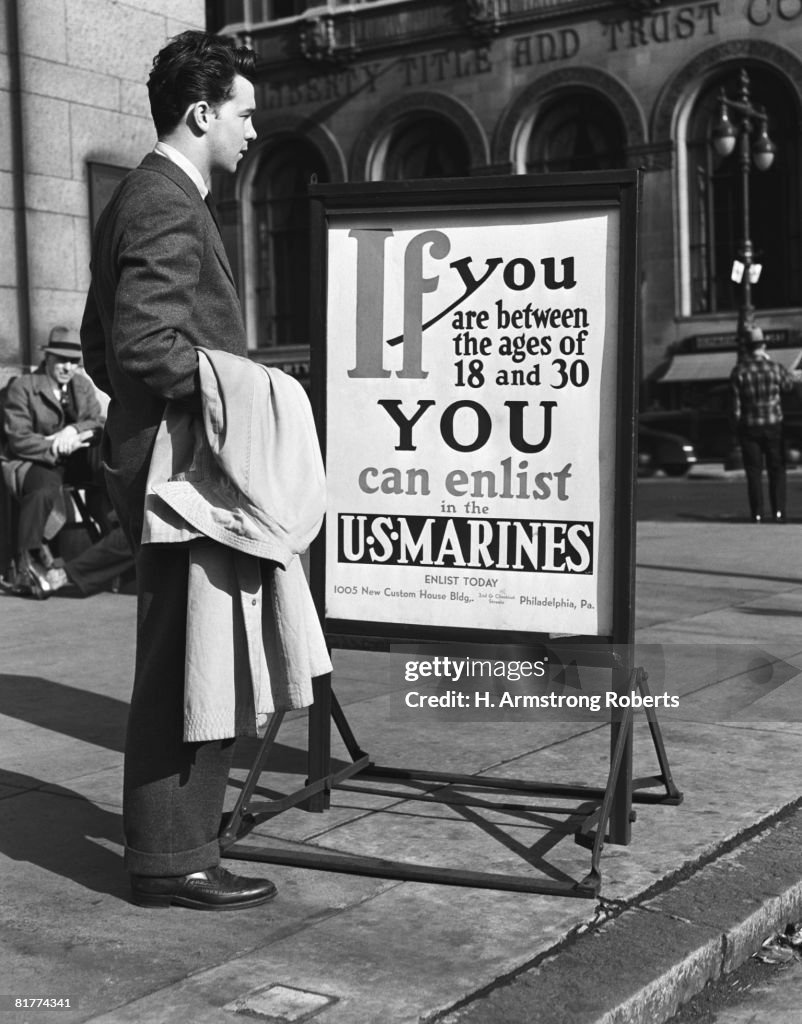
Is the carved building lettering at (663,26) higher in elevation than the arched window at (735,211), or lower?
higher

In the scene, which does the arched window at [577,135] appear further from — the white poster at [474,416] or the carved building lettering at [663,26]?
the white poster at [474,416]

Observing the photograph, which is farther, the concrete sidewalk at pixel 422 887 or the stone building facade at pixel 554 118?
the stone building facade at pixel 554 118

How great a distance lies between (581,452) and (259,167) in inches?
1464

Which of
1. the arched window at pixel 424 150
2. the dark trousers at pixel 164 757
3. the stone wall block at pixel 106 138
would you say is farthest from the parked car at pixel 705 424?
the dark trousers at pixel 164 757

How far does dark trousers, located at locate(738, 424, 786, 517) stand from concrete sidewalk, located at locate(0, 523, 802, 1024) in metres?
8.17

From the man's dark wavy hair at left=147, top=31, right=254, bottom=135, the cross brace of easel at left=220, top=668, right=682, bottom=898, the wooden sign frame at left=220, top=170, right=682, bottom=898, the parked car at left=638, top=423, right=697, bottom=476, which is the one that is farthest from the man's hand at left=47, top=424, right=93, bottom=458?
the parked car at left=638, top=423, right=697, bottom=476

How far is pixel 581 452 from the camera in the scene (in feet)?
13.1

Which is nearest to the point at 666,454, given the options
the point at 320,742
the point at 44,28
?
the point at 44,28

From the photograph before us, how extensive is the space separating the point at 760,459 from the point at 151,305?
38.9 feet

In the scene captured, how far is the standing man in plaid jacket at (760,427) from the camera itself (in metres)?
14.2

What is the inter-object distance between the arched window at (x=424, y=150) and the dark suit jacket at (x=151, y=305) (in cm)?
3369

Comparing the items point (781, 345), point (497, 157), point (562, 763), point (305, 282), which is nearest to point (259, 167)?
point (305, 282)

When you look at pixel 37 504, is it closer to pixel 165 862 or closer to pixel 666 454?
pixel 165 862

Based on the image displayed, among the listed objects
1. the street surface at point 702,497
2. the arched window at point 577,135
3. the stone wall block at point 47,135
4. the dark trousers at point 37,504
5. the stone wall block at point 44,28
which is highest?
the arched window at point 577,135
